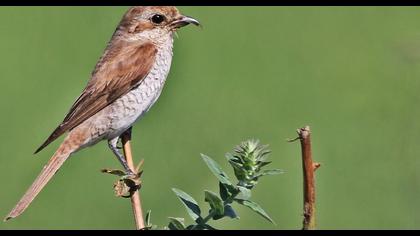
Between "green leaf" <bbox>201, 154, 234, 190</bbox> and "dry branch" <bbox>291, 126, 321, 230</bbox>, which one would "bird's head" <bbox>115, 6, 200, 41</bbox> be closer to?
"green leaf" <bbox>201, 154, 234, 190</bbox>

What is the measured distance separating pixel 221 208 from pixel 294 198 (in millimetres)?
2764

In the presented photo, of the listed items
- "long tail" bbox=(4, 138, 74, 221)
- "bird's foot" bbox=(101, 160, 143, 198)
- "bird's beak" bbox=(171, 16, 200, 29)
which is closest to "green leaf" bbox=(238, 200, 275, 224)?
"bird's foot" bbox=(101, 160, 143, 198)

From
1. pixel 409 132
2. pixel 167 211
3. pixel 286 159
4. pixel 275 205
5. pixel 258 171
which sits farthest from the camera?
pixel 286 159

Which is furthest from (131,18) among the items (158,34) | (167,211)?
(167,211)

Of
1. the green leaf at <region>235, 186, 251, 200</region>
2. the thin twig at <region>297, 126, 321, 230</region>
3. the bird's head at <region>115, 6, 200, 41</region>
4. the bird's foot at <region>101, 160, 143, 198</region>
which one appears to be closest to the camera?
the thin twig at <region>297, 126, 321, 230</region>

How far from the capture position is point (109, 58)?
10.0 ft

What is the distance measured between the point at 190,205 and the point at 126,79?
2023 millimetres

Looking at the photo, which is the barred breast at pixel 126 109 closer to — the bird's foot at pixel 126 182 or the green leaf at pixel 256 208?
the bird's foot at pixel 126 182

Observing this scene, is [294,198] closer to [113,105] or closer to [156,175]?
[156,175]

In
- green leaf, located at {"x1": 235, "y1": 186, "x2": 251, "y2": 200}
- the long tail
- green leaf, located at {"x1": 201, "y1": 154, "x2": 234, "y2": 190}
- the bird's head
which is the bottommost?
green leaf, located at {"x1": 235, "y1": 186, "x2": 251, "y2": 200}

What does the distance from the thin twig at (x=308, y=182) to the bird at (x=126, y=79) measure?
194 cm

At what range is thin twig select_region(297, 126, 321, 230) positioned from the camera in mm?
958

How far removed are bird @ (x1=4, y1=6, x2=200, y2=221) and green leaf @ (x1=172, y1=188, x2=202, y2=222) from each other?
1783 millimetres

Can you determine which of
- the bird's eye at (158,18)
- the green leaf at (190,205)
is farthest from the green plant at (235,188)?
the bird's eye at (158,18)
